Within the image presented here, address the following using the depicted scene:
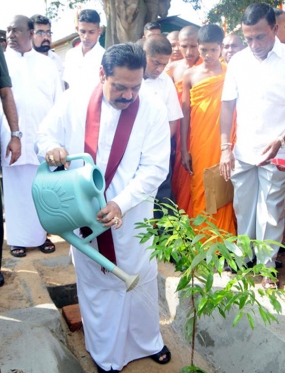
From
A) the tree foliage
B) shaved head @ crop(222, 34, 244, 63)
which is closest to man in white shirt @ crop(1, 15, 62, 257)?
shaved head @ crop(222, 34, 244, 63)

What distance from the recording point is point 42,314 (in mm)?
2750

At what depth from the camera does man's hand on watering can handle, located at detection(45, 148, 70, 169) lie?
2227 mm

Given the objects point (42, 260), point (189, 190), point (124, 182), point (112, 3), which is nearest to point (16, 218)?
point (42, 260)

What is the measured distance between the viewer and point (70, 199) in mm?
2094

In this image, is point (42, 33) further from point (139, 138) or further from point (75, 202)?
point (75, 202)

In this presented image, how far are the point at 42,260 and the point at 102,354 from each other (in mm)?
1310

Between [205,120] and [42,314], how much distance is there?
2.15 metres

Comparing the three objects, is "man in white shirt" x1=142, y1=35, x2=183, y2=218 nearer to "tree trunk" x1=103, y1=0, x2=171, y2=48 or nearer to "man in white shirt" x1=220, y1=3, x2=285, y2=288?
"man in white shirt" x1=220, y1=3, x2=285, y2=288

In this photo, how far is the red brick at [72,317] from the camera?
125 inches

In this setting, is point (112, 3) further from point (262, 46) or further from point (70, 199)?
point (70, 199)

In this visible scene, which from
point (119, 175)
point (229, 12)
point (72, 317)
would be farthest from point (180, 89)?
point (229, 12)

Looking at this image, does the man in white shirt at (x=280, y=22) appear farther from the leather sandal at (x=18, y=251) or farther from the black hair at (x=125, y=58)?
the leather sandal at (x=18, y=251)

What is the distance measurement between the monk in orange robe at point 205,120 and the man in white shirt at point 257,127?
18.8 inches

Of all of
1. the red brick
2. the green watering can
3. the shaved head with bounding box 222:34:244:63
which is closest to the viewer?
the green watering can
